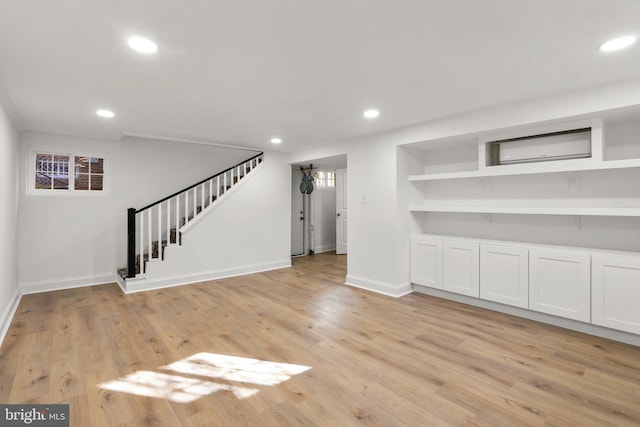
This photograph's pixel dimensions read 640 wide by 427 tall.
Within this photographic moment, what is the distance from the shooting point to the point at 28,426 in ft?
6.00

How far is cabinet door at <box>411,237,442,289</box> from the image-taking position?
4.23 m

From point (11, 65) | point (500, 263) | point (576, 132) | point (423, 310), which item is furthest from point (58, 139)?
point (576, 132)

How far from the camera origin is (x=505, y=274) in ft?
11.8

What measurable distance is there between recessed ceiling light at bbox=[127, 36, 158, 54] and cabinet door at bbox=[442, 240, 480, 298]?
12.4 ft

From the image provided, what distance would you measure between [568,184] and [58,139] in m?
6.84

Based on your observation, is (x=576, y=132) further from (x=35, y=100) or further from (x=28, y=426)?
(x=35, y=100)

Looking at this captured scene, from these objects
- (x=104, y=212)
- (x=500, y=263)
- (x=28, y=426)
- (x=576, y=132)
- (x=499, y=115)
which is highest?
(x=499, y=115)

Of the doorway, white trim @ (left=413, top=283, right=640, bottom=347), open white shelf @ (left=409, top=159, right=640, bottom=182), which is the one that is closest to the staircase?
the doorway

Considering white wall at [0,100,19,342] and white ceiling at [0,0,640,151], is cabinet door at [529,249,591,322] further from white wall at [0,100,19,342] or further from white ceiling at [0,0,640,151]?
white wall at [0,100,19,342]

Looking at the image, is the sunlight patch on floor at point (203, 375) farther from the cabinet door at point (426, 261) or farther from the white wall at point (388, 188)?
the cabinet door at point (426, 261)

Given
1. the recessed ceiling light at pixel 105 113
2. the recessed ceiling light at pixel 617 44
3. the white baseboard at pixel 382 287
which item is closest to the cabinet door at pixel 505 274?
the white baseboard at pixel 382 287

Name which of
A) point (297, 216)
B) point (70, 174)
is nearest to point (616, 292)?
point (297, 216)
